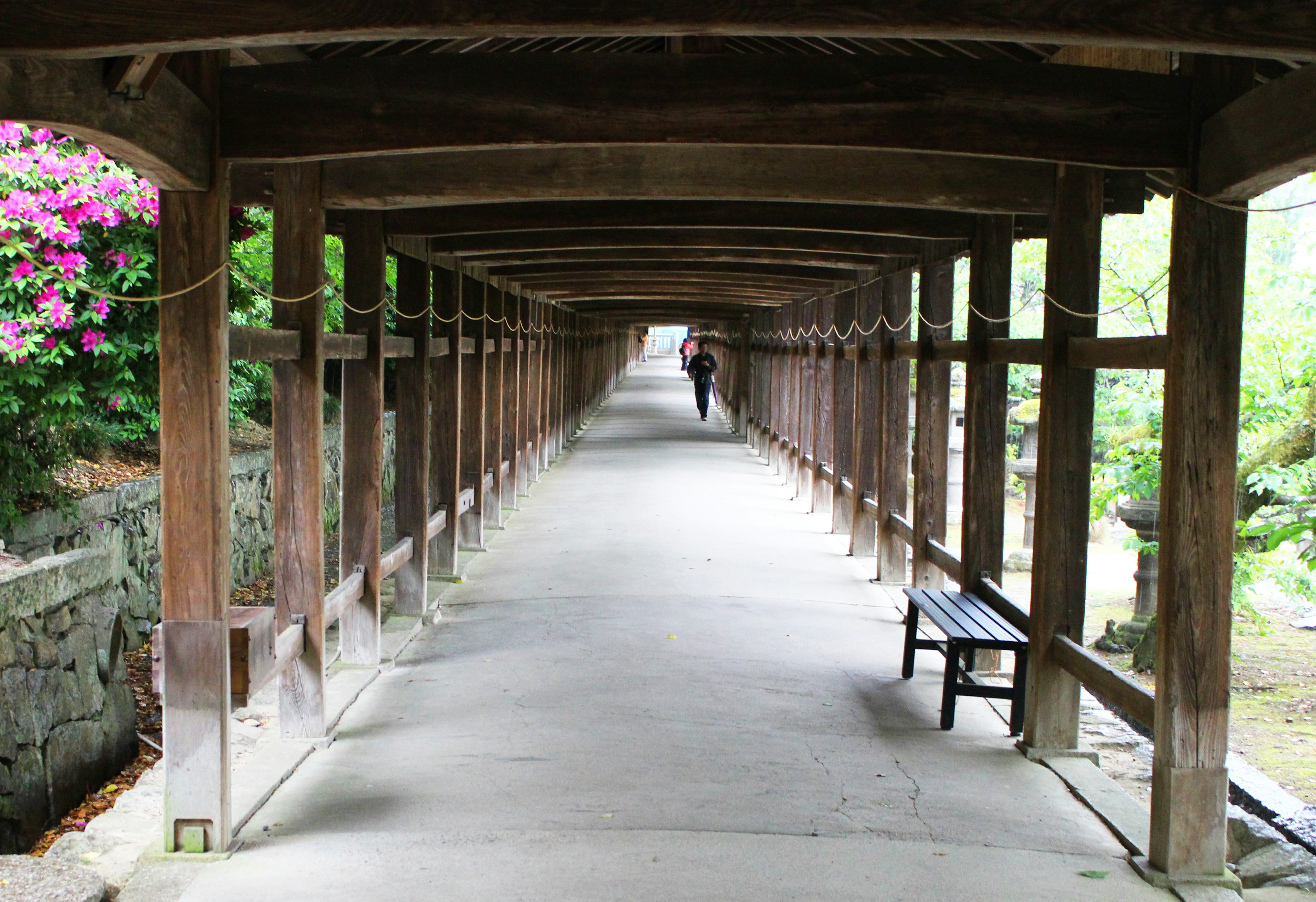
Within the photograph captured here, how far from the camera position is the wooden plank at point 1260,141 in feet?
11.0

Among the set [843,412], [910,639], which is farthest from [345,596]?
[843,412]

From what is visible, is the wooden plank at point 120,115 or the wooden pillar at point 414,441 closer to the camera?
the wooden plank at point 120,115

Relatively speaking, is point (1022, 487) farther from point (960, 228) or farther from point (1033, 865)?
point (1033, 865)

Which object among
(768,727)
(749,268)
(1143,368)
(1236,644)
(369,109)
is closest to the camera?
(369,109)

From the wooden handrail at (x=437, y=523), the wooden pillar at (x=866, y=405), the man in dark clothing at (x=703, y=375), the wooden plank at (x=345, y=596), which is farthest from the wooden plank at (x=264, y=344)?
the man in dark clothing at (x=703, y=375)

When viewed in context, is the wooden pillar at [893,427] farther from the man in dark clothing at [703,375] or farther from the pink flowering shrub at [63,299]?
the man in dark clothing at [703,375]

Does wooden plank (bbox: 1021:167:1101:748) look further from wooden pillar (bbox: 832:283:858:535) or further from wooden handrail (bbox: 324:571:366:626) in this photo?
wooden pillar (bbox: 832:283:858:535)

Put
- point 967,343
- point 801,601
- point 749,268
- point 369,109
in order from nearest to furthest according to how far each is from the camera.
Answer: point 369,109
point 967,343
point 801,601
point 749,268

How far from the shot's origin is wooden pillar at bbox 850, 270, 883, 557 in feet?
30.4

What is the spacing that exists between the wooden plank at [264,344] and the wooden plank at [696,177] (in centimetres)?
65

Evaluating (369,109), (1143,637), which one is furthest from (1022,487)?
(369,109)

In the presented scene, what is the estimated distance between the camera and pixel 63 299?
6.84 m

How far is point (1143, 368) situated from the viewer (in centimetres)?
436

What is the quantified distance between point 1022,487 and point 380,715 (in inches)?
675
